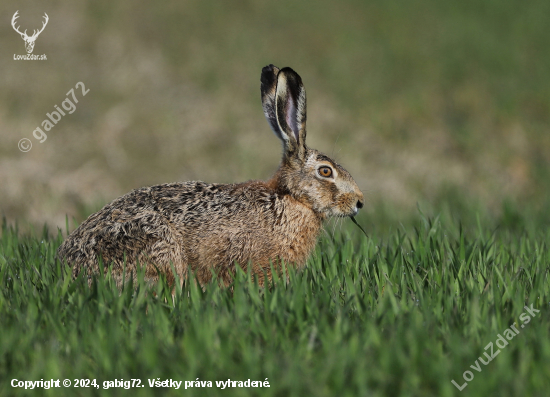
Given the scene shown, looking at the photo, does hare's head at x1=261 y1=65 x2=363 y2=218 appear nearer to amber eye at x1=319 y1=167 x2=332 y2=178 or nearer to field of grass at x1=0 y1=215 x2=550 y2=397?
amber eye at x1=319 y1=167 x2=332 y2=178

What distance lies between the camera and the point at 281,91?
5.29m

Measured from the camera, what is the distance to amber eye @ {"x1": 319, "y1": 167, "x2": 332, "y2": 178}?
18.0 ft

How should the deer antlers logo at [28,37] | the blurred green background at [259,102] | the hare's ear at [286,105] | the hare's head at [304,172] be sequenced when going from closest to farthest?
the hare's ear at [286,105]
the hare's head at [304,172]
the blurred green background at [259,102]
the deer antlers logo at [28,37]

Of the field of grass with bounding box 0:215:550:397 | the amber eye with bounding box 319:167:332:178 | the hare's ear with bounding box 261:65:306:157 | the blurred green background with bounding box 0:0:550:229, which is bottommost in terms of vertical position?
the field of grass with bounding box 0:215:550:397

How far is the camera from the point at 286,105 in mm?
5406

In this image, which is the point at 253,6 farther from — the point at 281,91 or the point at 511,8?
the point at 281,91

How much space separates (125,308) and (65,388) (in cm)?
82

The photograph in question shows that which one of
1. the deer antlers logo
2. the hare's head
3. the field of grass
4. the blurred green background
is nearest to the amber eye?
the hare's head

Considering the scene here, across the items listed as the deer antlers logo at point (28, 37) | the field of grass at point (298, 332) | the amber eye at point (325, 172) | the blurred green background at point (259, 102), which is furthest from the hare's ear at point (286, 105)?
the deer antlers logo at point (28, 37)

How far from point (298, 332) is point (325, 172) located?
6.78ft

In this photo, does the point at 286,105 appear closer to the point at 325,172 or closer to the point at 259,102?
the point at 325,172

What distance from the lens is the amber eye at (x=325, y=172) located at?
18.0 ft

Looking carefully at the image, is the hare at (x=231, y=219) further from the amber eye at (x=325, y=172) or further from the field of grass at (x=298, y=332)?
the field of grass at (x=298, y=332)

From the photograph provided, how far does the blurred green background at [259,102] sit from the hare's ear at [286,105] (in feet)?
9.42
